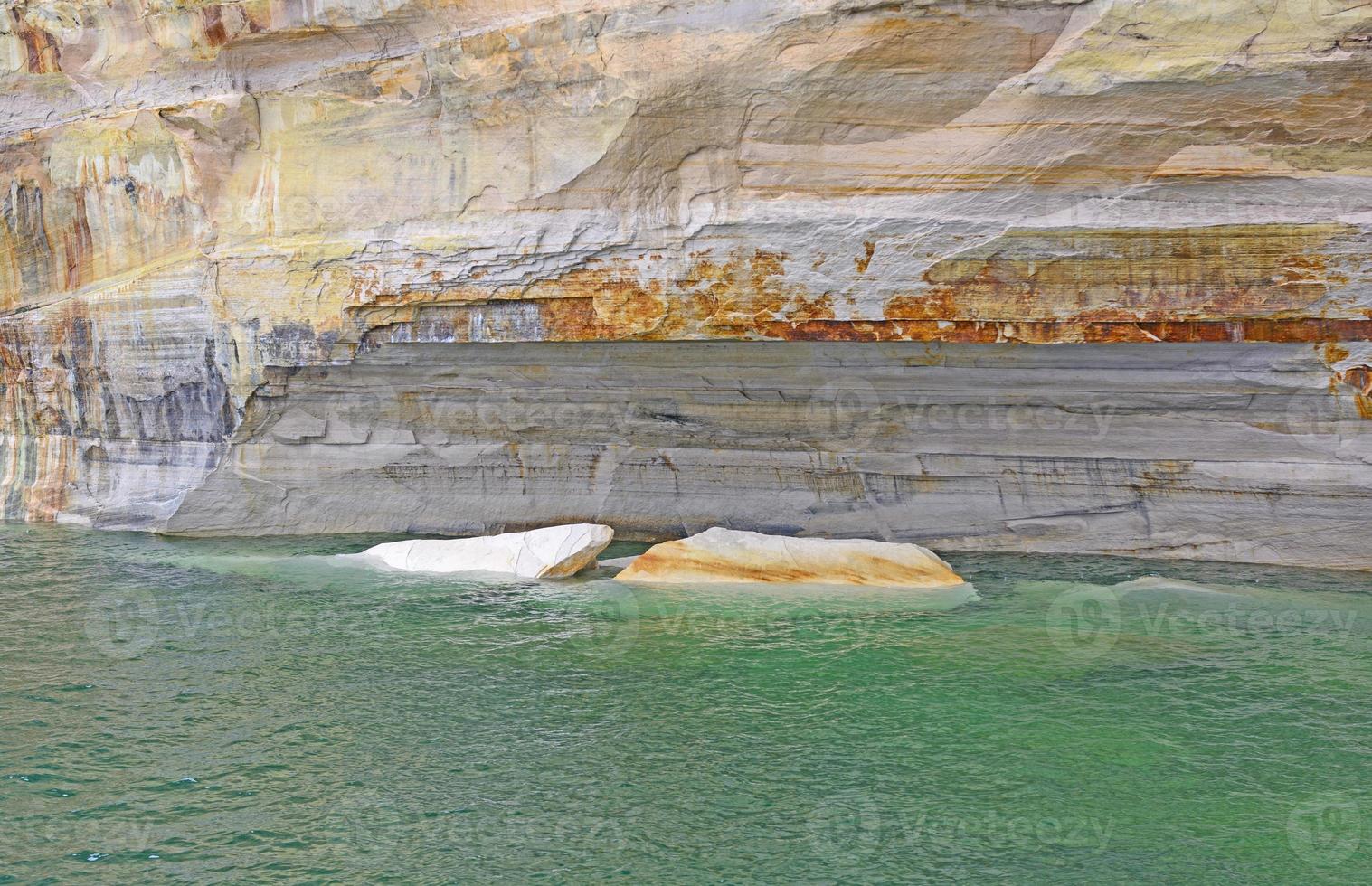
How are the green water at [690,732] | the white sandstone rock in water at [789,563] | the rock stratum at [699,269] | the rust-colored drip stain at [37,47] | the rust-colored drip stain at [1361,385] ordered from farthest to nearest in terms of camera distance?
1. the rust-colored drip stain at [37,47]
2. the white sandstone rock in water at [789,563]
3. the rust-colored drip stain at [1361,385]
4. the rock stratum at [699,269]
5. the green water at [690,732]

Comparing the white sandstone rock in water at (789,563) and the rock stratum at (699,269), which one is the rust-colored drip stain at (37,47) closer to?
the rock stratum at (699,269)

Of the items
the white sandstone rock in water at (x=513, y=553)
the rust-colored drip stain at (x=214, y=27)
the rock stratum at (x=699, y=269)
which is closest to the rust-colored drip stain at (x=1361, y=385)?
the rock stratum at (x=699, y=269)

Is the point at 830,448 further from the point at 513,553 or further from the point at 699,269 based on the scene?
the point at 513,553

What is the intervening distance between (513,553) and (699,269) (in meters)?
2.92

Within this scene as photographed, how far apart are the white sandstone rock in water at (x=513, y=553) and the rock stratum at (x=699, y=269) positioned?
4.52ft

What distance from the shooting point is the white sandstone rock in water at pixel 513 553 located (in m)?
9.80

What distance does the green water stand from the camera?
4.77 metres

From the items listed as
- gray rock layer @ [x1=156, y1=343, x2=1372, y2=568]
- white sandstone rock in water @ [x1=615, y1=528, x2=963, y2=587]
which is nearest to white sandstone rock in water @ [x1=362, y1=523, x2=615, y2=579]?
white sandstone rock in water @ [x1=615, y1=528, x2=963, y2=587]

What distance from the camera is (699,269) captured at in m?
9.95

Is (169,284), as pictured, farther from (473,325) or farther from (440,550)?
(440,550)

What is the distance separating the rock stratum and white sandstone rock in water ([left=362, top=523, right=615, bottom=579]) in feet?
4.52

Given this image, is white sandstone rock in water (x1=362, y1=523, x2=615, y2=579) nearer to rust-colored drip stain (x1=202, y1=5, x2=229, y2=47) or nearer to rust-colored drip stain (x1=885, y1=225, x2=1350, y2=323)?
rust-colored drip stain (x1=885, y1=225, x2=1350, y2=323)

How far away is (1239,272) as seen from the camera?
888 centimetres

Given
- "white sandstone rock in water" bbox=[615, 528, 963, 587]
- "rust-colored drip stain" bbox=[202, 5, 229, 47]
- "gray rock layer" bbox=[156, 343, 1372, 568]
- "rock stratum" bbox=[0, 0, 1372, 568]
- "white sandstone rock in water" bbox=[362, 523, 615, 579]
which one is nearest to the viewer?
"rock stratum" bbox=[0, 0, 1372, 568]
